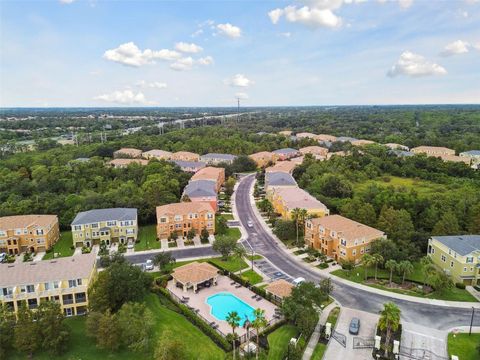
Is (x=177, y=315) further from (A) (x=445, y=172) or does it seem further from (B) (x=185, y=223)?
(A) (x=445, y=172)

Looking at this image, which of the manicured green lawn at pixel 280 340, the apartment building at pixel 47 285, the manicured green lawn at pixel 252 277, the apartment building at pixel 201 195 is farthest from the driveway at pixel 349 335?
the apartment building at pixel 201 195

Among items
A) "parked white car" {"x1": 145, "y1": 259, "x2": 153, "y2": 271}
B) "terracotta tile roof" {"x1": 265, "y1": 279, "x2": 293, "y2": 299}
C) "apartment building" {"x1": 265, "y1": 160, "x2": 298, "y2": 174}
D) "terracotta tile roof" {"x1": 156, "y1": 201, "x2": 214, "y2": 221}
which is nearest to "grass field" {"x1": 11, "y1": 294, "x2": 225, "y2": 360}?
"terracotta tile roof" {"x1": 265, "y1": 279, "x2": 293, "y2": 299}

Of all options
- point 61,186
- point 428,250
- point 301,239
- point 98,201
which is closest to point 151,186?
point 98,201

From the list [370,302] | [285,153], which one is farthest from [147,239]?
[285,153]

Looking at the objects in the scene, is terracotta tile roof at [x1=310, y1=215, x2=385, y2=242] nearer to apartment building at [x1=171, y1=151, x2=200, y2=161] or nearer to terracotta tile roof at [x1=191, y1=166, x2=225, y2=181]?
terracotta tile roof at [x1=191, y1=166, x2=225, y2=181]

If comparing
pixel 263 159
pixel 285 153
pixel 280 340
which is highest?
pixel 285 153

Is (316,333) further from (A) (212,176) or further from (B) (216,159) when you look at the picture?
(B) (216,159)
